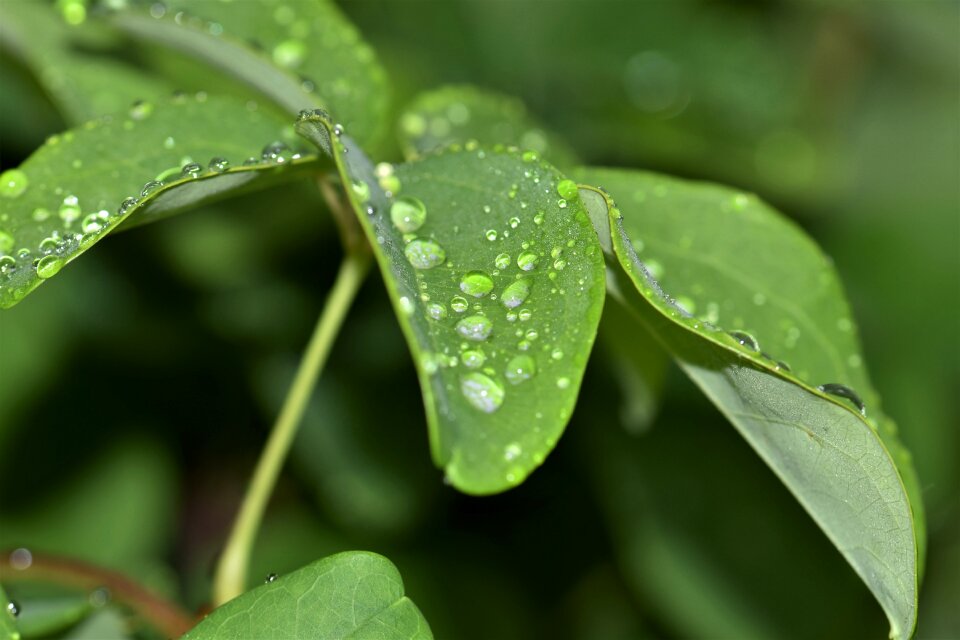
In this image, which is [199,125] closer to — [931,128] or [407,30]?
[407,30]

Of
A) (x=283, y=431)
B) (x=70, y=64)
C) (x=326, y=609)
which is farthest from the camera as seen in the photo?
(x=70, y=64)

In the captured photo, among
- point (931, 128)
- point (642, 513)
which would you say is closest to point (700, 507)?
point (642, 513)

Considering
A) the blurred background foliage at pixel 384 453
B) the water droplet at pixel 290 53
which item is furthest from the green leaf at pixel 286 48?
the blurred background foliage at pixel 384 453

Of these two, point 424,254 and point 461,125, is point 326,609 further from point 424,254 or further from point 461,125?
point 461,125

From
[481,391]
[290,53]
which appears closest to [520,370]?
[481,391]

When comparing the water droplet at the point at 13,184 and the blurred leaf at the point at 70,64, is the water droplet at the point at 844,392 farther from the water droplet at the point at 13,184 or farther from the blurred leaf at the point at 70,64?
the blurred leaf at the point at 70,64

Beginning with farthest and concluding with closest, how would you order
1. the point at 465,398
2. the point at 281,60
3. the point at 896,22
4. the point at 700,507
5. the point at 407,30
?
1. the point at 896,22
2. the point at 407,30
3. the point at 700,507
4. the point at 281,60
5. the point at 465,398
